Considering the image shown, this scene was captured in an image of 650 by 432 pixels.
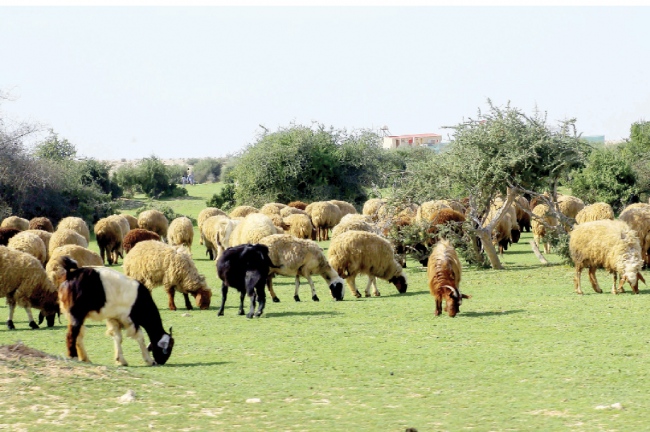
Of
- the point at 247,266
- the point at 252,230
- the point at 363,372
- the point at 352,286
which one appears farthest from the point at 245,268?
the point at 252,230

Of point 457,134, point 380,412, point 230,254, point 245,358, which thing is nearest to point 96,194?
point 457,134

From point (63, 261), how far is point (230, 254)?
17.0 feet

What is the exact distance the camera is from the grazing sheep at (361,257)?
18.1 metres

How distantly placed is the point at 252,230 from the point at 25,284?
28.4 ft

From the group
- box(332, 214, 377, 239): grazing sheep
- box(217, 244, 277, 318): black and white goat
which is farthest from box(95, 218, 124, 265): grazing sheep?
box(217, 244, 277, 318): black and white goat

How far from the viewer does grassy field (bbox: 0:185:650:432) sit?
7.96 m

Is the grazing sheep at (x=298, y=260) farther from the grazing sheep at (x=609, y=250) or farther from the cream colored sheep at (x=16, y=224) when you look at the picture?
the cream colored sheep at (x=16, y=224)

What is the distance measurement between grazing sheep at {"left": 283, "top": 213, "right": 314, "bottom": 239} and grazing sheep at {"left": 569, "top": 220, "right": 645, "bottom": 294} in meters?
15.8

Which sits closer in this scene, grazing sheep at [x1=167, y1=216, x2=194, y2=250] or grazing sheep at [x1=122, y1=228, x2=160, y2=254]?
grazing sheep at [x1=122, y1=228, x2=160, y2=254]

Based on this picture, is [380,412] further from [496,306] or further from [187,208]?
[187,208]

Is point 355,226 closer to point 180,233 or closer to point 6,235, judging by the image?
point 180,233

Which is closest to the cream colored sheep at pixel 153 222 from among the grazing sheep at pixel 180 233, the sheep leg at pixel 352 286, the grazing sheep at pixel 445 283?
the grazing sheep at pixel 180 233

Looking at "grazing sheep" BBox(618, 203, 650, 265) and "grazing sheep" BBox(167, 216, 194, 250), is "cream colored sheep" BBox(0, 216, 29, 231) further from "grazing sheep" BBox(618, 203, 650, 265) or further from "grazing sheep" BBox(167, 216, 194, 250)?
"grazing sheep" BBox(618, 203, 650, 265)

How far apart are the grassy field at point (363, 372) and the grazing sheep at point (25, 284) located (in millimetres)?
433
